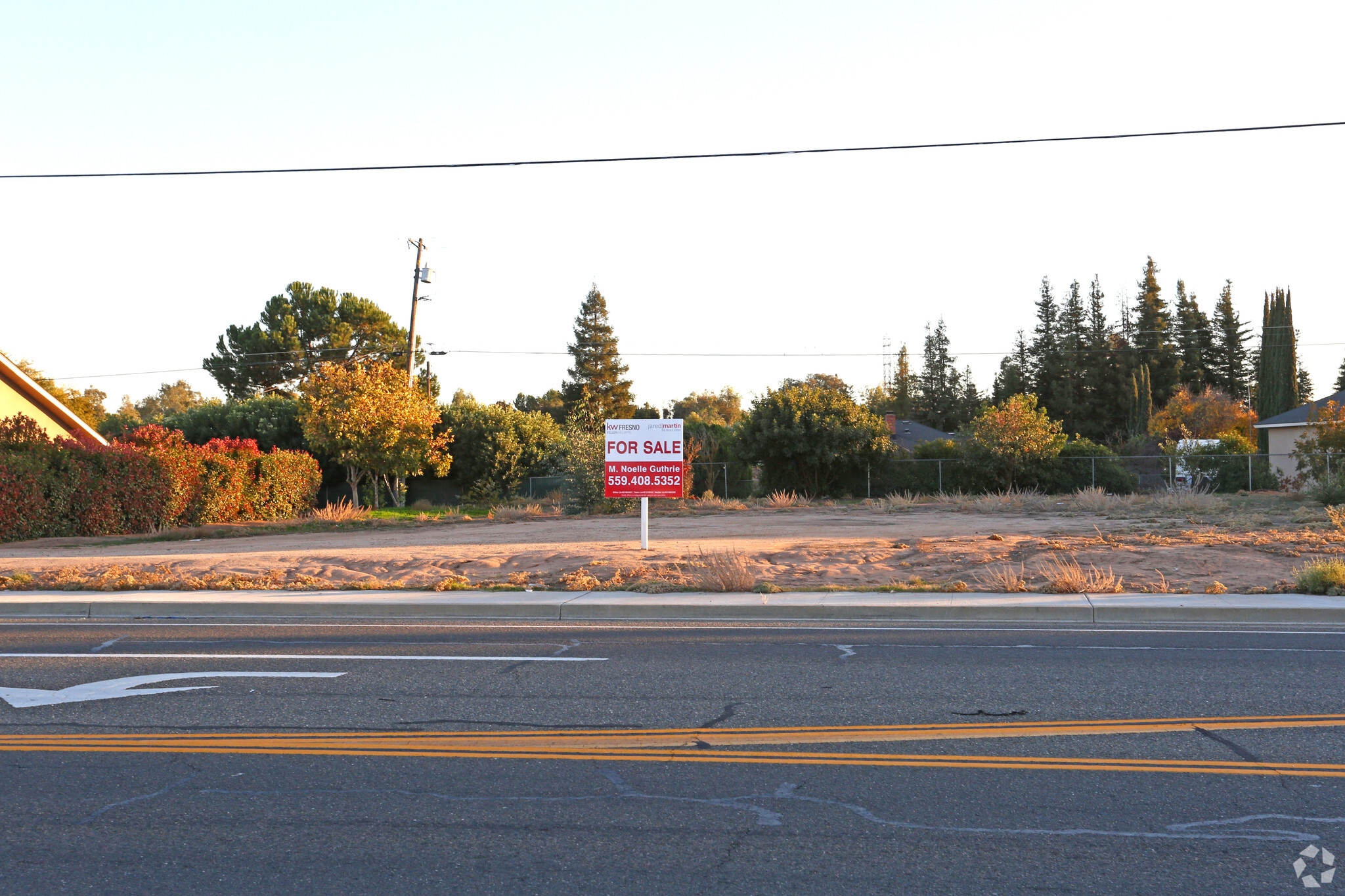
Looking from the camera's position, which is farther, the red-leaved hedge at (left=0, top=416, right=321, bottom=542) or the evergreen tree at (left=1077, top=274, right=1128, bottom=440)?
the evergreen tree at (left=1077, top=274, right=1128, bottom=440)

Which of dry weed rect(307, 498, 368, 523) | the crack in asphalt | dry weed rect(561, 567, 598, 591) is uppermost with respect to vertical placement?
dry weed rect(307, 498, 368, 523)

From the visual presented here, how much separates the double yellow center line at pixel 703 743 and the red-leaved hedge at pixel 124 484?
21.4 m

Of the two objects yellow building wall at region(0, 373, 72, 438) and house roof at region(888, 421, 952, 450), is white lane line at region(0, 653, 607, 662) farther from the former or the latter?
house roof at region(888, 421, 952, 450)

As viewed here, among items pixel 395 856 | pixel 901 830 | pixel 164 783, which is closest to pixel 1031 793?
pixel 901 830

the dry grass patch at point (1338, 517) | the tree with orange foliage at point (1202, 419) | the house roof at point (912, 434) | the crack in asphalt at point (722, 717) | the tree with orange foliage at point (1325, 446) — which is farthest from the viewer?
the house roof at point (912, 434)

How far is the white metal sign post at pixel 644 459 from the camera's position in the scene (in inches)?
717

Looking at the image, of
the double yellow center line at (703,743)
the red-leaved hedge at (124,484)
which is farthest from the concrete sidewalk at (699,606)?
the red-leaved hedge at (124,484)

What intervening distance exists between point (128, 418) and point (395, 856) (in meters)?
51.4

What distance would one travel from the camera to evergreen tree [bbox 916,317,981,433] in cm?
8812

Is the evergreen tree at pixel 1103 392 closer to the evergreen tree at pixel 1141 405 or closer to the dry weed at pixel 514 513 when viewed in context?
the evergreen tree at pixel 1141 405

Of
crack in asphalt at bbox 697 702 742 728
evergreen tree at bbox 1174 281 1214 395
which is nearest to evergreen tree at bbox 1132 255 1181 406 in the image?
evergreen tree at bbox 1174 281 1214 395

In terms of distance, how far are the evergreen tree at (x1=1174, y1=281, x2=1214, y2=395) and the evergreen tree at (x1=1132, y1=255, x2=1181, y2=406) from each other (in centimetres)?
92

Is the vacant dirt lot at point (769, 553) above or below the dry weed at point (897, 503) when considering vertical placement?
below

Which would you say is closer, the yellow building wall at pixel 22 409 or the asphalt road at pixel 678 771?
the asphalt road at pixel 678 771
